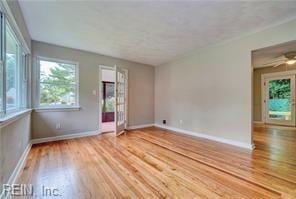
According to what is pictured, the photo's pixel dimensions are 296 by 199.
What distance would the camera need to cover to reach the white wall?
3.17 m

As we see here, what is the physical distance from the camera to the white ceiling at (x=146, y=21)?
2227 mm

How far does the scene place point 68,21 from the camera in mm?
2693

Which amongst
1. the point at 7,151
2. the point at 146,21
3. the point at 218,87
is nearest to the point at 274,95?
the point at 218,87

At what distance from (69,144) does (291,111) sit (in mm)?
7631

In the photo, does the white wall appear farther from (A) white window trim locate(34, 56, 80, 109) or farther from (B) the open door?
(A) white window trim locate(34, 56, 80, 109)

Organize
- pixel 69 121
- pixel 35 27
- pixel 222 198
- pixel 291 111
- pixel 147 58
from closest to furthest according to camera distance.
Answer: pixel 222 198
pixel 35 27
pixel 69 121
pixel 147 58
pixel 291 111

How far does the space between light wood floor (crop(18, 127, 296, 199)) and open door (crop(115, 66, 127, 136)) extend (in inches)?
47.8

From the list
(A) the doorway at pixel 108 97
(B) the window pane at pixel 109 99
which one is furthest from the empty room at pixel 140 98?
(B) the window pane at pixel 109 99

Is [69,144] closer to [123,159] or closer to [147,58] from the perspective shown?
[123,159]

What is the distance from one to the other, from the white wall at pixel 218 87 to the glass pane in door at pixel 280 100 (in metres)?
4.01

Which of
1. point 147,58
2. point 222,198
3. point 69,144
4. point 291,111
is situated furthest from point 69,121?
point 291,111

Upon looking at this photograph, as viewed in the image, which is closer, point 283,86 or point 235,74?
point 235,74

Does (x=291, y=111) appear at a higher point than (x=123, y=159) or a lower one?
higher

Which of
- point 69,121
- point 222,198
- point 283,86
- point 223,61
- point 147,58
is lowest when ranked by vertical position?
point 222,198
